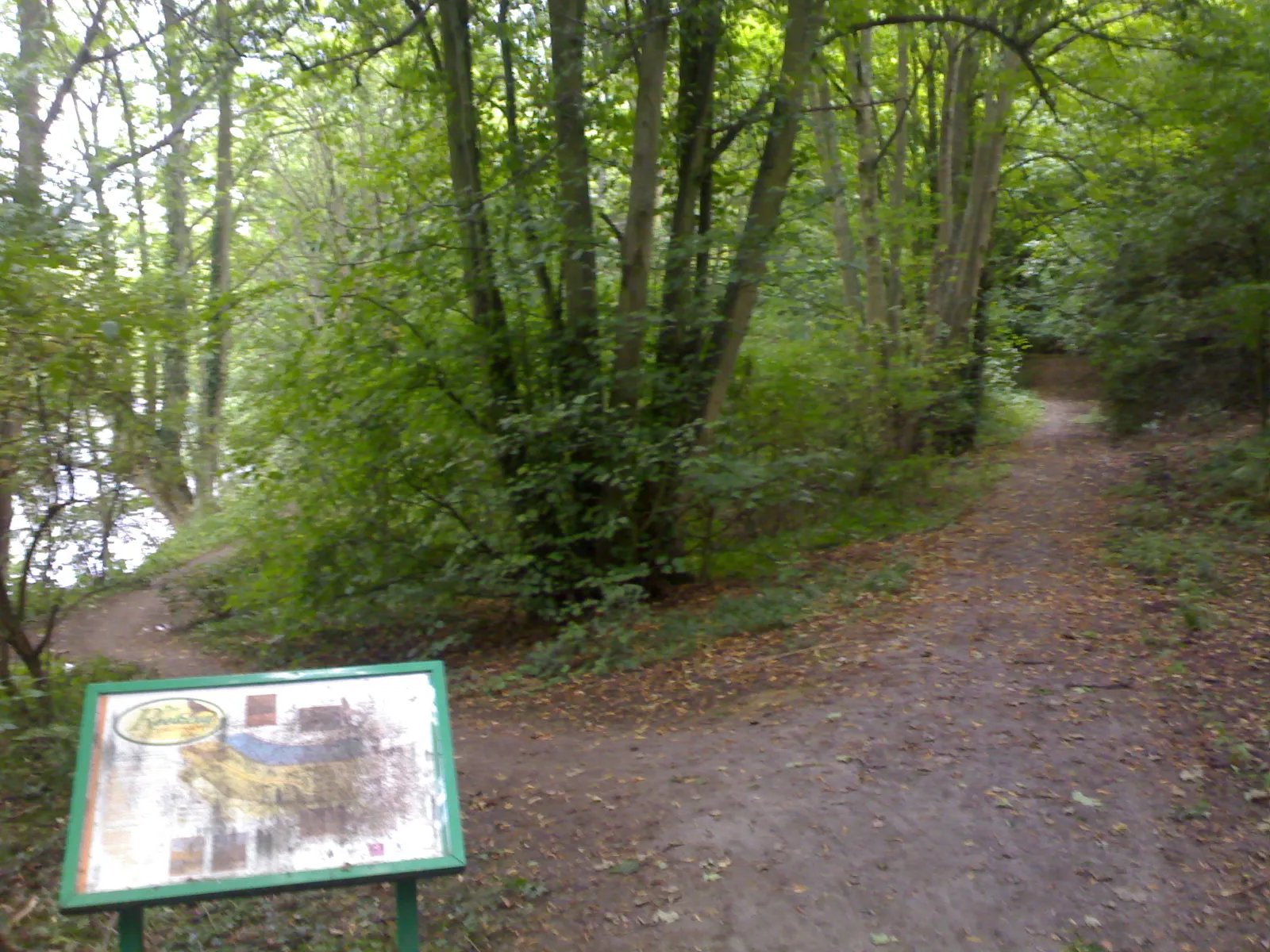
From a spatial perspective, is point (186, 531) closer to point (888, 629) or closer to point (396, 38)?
point (396, 38)

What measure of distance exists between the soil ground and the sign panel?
1486mm

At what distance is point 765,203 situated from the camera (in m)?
10.5

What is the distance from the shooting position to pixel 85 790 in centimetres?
346

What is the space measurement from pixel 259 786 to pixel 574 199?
7.46 meters

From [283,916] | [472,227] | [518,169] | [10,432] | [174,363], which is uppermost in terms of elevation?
[518,169]

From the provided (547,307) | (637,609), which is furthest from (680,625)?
(547,307)

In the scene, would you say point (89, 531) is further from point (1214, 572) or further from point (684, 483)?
point (1214, 572)

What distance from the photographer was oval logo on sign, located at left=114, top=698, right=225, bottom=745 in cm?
366

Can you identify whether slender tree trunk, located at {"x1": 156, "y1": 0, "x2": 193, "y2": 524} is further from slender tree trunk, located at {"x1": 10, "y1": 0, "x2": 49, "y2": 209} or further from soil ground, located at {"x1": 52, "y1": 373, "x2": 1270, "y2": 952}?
soil ground, located at {"x1": 52, "y1": 373, "x2": 1270, "y2": 952}

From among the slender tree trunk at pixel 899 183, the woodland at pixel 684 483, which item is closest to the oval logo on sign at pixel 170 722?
the woodland at pixel 684 483

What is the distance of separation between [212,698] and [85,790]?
48 centimetres

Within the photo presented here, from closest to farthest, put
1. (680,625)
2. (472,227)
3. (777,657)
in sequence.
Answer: (777,657), (680,625), (472,227)

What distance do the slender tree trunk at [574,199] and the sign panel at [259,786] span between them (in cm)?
658

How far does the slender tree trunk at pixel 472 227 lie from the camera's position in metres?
10.3
